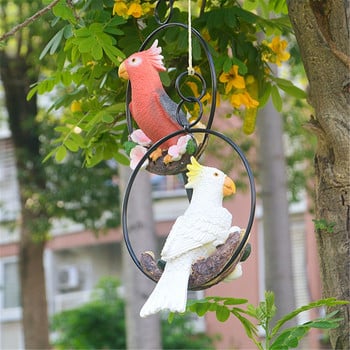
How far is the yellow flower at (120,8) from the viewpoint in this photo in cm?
322

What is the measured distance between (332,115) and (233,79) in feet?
1.29

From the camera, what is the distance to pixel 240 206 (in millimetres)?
15688

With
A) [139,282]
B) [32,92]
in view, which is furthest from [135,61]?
[139,282]

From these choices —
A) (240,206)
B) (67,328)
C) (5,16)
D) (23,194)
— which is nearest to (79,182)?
(23,194)

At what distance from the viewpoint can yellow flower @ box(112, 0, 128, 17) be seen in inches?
127

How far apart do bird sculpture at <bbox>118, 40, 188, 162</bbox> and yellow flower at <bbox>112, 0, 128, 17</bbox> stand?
29 centimetres

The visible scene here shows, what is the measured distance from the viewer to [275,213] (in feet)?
26.6

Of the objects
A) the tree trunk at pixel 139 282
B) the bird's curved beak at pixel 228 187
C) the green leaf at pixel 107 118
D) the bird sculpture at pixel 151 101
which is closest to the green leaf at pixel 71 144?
the green leaf at pixel 107 118

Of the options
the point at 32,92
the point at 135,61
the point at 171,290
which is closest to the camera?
the point at 171,290

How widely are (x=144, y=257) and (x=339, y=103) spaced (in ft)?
2.88

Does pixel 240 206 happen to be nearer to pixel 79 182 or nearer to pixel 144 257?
pixel 79 182

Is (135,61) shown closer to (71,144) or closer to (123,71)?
(123,71)

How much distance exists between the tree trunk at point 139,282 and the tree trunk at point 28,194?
3290 millimetres

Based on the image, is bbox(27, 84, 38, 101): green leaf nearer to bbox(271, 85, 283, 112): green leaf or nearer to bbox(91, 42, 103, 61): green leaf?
bbox(91, 42, 103, 61): green leaf
